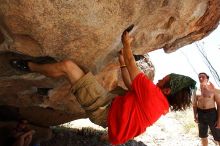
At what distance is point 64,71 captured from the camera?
5004 millimetres

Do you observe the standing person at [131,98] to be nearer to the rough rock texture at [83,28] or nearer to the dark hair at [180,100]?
the dark hair at [180,100]

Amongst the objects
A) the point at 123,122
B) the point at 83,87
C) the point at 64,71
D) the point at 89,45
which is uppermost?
the point at 89,45

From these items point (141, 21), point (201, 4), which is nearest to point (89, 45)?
point (141, 21)

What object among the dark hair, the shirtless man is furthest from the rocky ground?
the dark hair

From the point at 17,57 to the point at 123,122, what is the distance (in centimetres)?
209

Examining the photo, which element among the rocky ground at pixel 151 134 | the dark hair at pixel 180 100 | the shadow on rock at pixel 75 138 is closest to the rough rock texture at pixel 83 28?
the dark hair at pixel 180 100

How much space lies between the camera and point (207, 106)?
8.49 meters

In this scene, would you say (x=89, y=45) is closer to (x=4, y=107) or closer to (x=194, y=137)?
(x=4, y=107)

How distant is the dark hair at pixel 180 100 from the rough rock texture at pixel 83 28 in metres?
1.23

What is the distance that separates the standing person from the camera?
4.56 metres

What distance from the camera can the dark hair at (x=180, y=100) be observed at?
15.6ft

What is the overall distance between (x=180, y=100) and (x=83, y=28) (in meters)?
1.64

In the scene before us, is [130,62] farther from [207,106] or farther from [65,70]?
[207,106]

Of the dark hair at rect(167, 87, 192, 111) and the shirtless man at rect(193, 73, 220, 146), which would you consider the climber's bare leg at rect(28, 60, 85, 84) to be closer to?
the dark hair at rect(167, 87, 192, 111)
